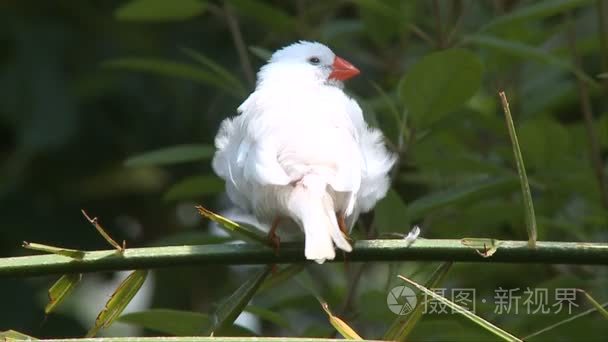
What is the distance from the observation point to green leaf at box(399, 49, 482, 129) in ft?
10.9

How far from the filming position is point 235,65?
590 centimetres

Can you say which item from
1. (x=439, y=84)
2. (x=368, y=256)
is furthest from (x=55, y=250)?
(x=439, y=84)

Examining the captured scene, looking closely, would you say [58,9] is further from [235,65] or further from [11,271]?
[11,271]

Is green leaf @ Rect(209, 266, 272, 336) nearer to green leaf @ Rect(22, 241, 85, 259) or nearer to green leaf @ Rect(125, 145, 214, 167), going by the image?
green leaf @ Rect(22, 241, 85, 259)

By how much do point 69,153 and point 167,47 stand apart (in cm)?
80

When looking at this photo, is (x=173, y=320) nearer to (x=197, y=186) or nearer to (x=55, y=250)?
(x=55, y=250)

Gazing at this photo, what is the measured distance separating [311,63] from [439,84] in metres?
0.76

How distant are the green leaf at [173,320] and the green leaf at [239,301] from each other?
49cm

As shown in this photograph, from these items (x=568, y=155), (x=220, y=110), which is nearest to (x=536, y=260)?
(x=568, y=155)

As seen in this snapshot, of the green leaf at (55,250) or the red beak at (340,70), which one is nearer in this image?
the green leaf at (55,250)

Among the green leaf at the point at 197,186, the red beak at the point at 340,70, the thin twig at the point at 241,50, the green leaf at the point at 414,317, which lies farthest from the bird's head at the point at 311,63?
the green leaf at the point at 414,317

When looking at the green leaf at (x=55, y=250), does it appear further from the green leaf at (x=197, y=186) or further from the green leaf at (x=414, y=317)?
the green leaf at (x=197, y=186)

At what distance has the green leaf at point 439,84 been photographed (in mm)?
3320

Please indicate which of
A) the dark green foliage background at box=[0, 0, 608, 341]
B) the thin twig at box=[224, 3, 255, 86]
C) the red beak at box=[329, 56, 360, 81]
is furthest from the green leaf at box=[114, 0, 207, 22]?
the red beak at box=[329, 56, 360, 81]
